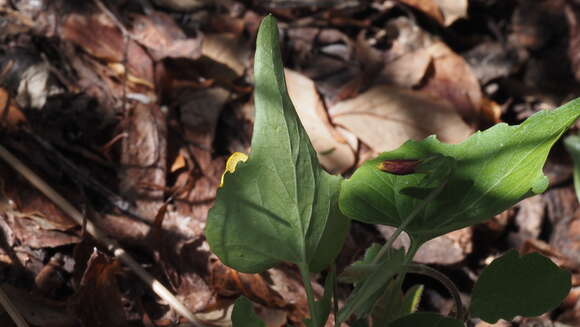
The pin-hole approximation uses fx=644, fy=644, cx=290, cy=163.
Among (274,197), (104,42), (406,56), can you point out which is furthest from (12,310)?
(406,56)

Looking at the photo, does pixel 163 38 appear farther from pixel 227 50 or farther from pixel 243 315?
pixel 243 315

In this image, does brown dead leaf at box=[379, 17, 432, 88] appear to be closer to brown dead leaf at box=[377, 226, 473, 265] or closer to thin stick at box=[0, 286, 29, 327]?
brown dead leaf at box=[377, 226, 473, 265]

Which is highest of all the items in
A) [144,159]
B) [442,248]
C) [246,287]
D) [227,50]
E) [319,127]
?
[227,50]

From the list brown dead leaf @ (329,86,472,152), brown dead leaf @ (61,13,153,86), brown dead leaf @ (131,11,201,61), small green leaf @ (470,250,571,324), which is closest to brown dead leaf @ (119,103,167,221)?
brown dead leaf @ (61,13,153,86)

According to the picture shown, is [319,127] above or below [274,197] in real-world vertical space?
below

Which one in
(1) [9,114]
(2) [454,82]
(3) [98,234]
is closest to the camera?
(3) [98,234]

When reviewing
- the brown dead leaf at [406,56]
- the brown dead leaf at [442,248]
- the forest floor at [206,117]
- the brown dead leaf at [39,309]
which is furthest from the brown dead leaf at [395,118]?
the brown dead leaf at [39,309]

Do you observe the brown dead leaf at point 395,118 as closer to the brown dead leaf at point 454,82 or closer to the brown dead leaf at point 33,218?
the brown dead leaf at point 454,82
